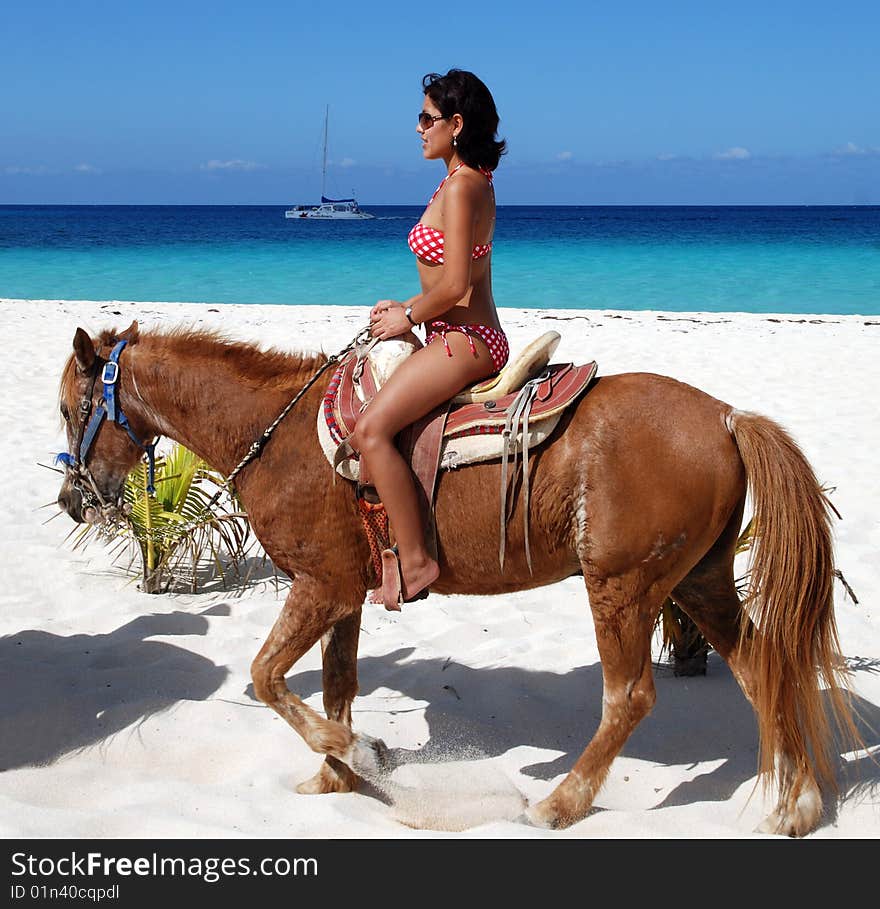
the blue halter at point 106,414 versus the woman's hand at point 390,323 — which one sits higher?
the woman's hand at point 390,323

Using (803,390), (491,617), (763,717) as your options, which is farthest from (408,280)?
(763,717)

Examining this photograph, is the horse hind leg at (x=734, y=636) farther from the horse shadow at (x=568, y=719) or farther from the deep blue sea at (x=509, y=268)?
the deep blue sea at (x=509, y=268)

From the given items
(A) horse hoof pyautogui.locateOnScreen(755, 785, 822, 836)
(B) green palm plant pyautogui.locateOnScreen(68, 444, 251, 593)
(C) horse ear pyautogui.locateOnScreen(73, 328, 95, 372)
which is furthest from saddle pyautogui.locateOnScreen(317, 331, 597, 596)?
(B) green palm plant pyautogui.locateOnScreen(68, 444, 251, 593)

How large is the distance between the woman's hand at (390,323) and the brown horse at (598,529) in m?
0.40

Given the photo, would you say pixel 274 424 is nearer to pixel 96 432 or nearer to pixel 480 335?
pixel 96 432

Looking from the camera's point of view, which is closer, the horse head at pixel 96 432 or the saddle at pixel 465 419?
the saddle at pixel 465 419

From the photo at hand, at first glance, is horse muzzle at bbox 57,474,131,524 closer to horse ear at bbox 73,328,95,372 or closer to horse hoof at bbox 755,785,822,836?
horse ear at bbox 73,328,95,372

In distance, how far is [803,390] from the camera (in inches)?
436

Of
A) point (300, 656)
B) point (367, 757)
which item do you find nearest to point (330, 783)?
point (367, 757)

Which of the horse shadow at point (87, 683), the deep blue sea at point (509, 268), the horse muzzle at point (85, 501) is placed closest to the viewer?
the horse muzzle at point (85, 501)

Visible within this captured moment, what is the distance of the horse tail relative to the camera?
3385 millimetres

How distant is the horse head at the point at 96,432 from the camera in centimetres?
396

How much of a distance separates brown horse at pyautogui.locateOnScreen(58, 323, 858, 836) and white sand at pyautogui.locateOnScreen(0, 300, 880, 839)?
29 centimetres

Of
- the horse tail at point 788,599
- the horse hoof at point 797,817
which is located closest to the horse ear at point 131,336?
the horse tail at point 788,599
